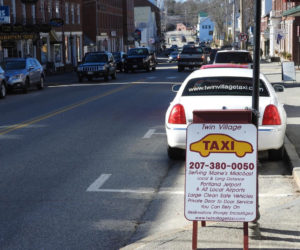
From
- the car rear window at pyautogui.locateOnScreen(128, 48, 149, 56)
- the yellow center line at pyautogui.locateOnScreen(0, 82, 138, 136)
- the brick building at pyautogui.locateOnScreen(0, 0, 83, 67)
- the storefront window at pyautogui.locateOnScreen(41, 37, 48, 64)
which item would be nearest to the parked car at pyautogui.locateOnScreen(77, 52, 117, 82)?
the brick building at pyautogui.locateOnScreen(0, 0, 83, 67)

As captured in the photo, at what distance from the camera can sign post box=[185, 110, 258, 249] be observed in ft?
18.1

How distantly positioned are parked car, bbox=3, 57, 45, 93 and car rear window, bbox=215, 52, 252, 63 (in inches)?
353

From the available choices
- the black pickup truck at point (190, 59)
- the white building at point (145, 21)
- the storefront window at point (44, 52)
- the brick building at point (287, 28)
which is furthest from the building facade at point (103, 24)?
the white building at point (145, 21)

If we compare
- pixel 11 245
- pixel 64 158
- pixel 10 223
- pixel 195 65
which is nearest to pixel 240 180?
pixel 11 245

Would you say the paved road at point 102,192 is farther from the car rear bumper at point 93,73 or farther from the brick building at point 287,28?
the brick building at point 287,28

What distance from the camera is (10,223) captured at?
22.8ft

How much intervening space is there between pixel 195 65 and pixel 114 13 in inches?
1910

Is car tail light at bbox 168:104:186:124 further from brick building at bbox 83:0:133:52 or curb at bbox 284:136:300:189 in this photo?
brick building at bbox 83:0:133:52

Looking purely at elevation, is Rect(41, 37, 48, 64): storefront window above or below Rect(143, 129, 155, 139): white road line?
above

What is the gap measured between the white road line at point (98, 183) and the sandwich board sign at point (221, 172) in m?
3.19

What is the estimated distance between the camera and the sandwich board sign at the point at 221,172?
551 centimetres

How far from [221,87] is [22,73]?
20.3 meters

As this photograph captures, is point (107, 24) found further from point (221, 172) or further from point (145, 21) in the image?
point (221, 172)

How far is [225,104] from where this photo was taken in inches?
385
